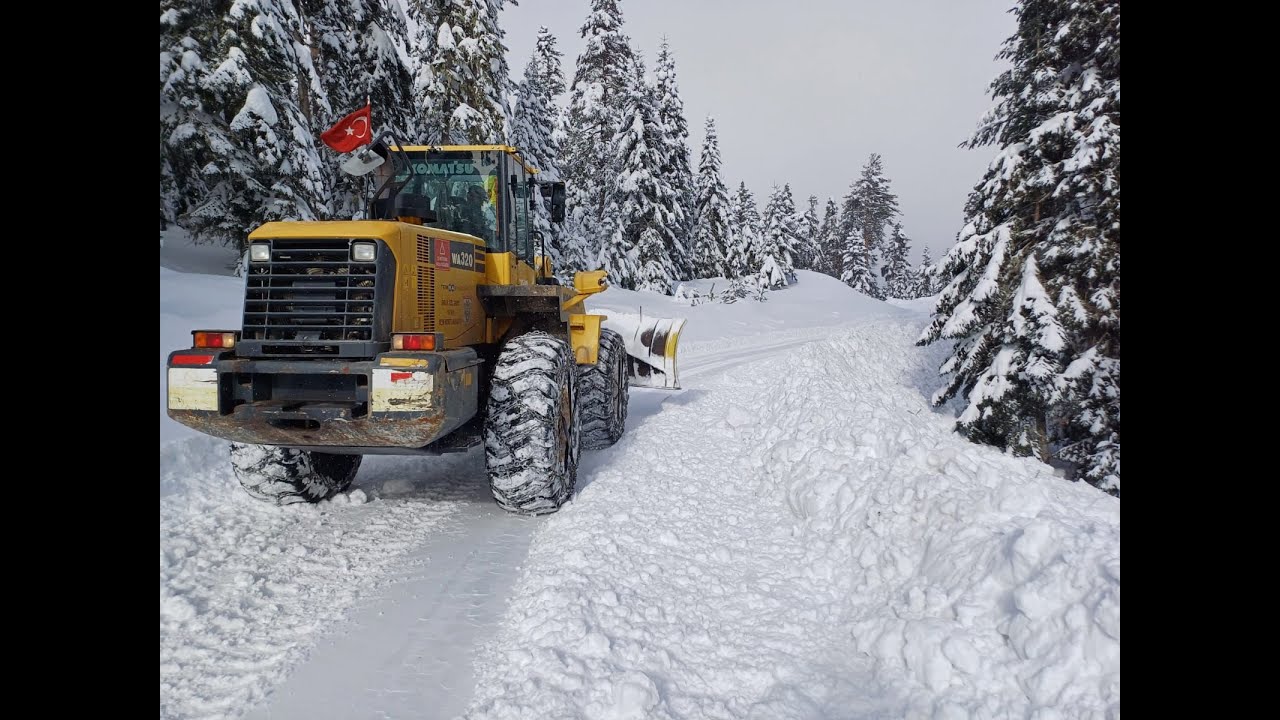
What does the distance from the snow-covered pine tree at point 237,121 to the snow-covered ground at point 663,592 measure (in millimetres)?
7803

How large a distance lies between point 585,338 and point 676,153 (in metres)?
32.7

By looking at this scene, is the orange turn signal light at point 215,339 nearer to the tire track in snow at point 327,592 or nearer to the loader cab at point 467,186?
the tire track in snow at point 327,592

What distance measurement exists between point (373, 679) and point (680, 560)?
2071 mm

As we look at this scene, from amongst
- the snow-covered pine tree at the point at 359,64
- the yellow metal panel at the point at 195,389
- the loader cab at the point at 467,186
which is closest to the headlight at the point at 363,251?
the yellow metal panel at the point at 195,389

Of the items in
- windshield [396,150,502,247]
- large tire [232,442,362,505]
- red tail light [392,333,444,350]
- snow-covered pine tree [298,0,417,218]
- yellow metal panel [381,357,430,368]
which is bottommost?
large tire [232,442,362,505]

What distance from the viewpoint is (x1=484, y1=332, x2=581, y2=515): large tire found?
16.7ft

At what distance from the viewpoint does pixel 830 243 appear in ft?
250

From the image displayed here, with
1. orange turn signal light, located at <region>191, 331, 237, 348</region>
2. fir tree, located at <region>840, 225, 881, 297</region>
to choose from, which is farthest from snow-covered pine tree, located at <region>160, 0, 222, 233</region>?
fir tree, located at <region>840, 225, 881, 297</region>

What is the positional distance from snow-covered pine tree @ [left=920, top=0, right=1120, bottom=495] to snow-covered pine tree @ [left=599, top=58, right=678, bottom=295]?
872 inches

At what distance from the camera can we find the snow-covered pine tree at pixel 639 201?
31375 millimetres

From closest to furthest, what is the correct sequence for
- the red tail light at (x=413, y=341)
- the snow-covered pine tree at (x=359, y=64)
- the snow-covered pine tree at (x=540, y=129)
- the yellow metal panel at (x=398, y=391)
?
the yellow metal panel at (x=398, y=391) → the red tail light at (x=413, y=341) → the snow-covered pine tree at (x=359, y=64) → the snow-covered pine tree at (x=540, y=129)

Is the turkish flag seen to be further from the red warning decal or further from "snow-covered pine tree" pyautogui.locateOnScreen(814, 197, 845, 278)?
"snow-covered pine tree" pyautogui.locateOnScreen(814, 197, 845, 278)
